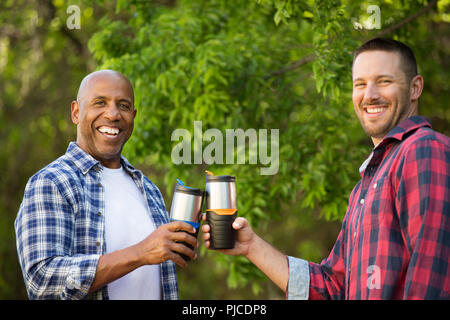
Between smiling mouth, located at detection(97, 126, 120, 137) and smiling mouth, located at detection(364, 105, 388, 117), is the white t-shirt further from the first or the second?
smiling mouth, located at detection(364, 105, 388, 117)

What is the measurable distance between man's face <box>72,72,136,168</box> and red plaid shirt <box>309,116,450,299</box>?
1.35m

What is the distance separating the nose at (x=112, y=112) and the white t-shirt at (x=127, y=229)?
12.3 inches

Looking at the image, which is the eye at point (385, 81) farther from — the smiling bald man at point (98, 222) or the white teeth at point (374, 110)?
the smiling bald man at point (98, 222)

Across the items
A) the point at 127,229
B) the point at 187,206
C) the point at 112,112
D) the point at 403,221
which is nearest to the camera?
the point at 403,221

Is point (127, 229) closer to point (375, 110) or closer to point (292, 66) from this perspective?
point (375, 110)

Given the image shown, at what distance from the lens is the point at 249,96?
→ 503 centimetres

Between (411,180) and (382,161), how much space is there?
0.31m

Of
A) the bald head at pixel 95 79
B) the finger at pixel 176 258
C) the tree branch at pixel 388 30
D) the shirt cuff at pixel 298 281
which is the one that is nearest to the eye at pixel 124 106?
the bald head at pixel 95 79

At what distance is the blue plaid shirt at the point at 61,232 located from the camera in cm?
248

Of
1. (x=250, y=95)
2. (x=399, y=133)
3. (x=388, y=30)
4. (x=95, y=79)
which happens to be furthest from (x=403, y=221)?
(x=388, y=30)

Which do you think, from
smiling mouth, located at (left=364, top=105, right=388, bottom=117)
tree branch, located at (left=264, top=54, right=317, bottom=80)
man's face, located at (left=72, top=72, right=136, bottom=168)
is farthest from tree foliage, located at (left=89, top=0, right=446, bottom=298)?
man's face, located at (left=72, top=72, right=136, bottom=168)

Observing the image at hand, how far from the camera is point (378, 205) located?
2322 mm

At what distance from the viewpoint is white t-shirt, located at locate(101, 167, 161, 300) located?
9.05 ft

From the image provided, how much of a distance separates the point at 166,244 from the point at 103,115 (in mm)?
885
